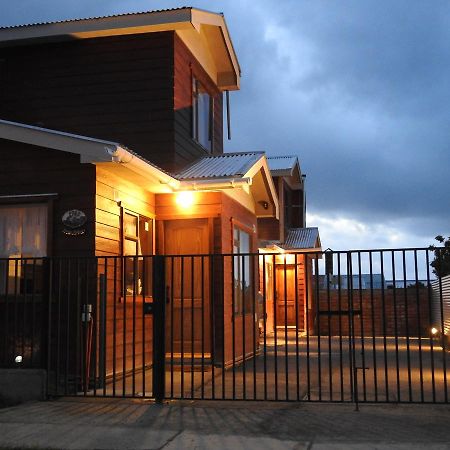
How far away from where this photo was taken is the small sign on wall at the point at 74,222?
29.3ft

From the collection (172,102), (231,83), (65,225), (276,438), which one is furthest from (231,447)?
(231,83)

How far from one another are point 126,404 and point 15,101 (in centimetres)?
713

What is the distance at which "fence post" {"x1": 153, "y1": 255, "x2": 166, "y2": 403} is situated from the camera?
7594 mm

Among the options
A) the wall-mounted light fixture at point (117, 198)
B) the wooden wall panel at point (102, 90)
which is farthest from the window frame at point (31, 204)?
the wooden wall panel at point (102, 90)

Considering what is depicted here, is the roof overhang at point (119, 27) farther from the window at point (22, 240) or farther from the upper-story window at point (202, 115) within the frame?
the window at point (22, 240)

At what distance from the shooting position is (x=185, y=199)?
11.3 meters

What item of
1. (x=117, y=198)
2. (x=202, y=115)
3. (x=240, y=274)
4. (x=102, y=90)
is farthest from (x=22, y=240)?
(x=202, y=115)

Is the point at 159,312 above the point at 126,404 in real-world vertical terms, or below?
above

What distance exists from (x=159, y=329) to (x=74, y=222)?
224 centimetres

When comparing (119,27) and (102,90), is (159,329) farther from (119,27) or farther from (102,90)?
(119,27)

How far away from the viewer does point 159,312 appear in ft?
25.4

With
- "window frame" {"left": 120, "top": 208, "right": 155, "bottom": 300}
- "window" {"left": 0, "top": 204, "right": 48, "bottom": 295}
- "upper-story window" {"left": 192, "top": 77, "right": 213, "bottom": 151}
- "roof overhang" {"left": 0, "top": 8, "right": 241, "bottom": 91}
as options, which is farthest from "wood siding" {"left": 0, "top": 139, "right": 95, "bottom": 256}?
"upper-story window" {"left": 192, "top": 77, "right": 213, "bottom": 151}

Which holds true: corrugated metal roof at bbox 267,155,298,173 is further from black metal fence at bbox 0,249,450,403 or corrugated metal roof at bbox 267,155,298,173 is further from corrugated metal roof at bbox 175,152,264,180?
black metal fence at bbox 0,249,450,403

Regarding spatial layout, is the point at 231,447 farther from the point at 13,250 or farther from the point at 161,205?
the point at 161,205
